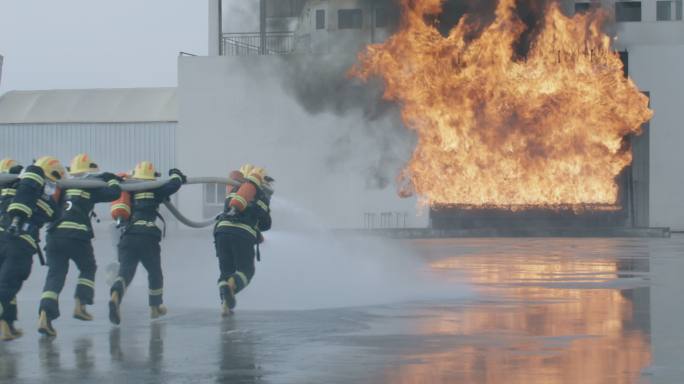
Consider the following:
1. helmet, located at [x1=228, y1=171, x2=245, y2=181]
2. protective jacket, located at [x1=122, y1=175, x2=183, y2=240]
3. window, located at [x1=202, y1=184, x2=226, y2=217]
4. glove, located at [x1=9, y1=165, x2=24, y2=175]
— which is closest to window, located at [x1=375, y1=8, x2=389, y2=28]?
window, located at [x1=202, y1=184, x2=226, y2=217]

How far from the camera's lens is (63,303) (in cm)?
1339

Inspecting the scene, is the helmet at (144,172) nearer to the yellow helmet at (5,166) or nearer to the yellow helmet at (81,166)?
the yellow helmet at (81,166)

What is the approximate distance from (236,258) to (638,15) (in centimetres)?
3185

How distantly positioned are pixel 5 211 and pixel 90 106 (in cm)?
3854

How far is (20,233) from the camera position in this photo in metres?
9.91

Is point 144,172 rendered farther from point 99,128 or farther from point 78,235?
point 99,128

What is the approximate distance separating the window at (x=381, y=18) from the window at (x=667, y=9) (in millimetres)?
10769

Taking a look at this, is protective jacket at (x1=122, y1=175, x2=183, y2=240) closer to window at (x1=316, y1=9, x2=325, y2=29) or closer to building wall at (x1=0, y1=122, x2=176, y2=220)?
window at (x1=316, y1=9, x2=325, y2=29)

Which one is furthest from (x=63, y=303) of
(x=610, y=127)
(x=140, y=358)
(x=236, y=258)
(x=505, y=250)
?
(x=610, y=127)

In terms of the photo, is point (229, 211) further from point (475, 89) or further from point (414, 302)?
point (475, 89)

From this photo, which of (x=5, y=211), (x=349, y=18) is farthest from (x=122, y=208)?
(x=349, y=18)

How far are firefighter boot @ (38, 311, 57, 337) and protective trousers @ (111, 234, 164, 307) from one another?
5.12 feet

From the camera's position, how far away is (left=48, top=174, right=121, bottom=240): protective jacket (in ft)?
34.6

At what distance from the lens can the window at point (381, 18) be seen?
36.2 metres
